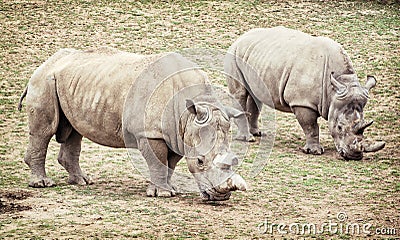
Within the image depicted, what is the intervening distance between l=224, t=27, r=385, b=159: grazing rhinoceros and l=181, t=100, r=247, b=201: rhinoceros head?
3.47 m

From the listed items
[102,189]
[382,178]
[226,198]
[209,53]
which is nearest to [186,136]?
[226,198]

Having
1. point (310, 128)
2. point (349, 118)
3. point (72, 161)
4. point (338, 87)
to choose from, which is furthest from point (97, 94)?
point (310, 128)

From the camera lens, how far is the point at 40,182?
10.9 meters

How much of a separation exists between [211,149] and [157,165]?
87cm

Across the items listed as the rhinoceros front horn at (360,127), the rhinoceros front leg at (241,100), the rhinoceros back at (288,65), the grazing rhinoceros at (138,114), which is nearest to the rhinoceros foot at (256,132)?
the rhinoceros front leg at (241,100)

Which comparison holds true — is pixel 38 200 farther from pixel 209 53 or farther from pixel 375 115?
pixel 209 53

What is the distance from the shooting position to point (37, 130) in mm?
10891

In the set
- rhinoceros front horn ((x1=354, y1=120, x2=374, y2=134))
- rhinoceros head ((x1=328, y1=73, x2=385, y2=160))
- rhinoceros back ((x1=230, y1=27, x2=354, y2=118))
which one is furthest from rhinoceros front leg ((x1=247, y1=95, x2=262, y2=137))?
rhinoceros front horn ((x1=354, y1=120, x2=374, y2=134))

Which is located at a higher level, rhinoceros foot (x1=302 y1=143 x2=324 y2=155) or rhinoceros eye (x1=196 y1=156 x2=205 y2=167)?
rhinoceros eye (x1=196 y1=156 x2=205 y2=167)

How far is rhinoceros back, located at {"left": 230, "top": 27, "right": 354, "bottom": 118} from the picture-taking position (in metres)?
13.3

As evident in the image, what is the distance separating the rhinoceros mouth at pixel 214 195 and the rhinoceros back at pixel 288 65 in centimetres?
375

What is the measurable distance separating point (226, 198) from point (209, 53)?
9758 mm

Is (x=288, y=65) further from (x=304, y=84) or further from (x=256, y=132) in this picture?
(x=256, y=132)

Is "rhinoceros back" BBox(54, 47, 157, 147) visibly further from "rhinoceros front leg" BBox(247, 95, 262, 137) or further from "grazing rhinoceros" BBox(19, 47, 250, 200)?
"rhinoceros front leg" BBox(247, 95, 262, 137)
